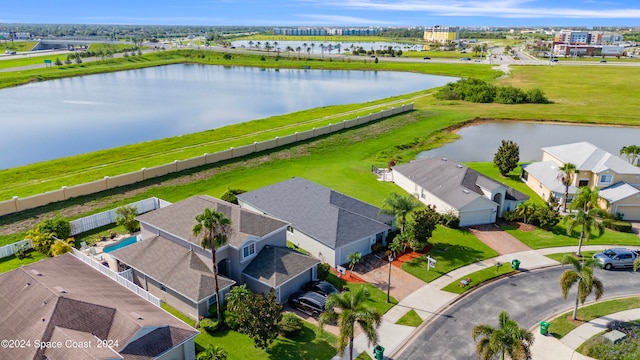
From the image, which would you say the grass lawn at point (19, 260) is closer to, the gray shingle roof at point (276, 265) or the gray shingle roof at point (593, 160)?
the gray shingle roof at point (276, 265)

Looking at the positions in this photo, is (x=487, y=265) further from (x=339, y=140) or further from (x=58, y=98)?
(x=58, y=98)

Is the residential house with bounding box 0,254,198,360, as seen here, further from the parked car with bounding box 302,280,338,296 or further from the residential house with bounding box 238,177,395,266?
the residential house with bounding box 238,177,395,266

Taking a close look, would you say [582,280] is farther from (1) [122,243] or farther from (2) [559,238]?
(1) [122,243]

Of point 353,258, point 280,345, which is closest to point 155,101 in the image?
point 353,258

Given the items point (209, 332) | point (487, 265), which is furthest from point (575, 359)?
point (209, 332)

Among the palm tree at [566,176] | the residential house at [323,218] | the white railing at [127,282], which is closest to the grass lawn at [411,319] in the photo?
the residential house at [323,218]
